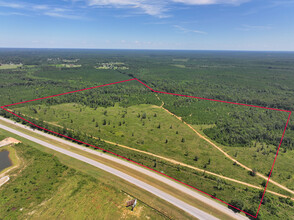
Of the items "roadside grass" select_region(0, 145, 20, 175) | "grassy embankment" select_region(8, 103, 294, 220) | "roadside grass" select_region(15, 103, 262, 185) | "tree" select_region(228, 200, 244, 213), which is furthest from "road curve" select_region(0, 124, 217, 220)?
"roadside grass" select_region(15, 103, 262, 185)

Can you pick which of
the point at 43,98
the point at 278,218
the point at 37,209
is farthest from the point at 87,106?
the point at 278,218

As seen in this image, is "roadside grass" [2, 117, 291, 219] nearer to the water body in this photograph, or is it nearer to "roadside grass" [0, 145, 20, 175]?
"roadside grass" [0, 145, 20, 175]

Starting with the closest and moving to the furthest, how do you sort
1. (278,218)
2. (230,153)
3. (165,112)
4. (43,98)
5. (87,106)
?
(278,218) < (230,153) < (165,112) < (87,106) < (43,98)

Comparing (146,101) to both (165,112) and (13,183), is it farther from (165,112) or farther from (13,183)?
(13,183)

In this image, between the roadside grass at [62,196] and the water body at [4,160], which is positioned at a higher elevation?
the water body at [4,160]

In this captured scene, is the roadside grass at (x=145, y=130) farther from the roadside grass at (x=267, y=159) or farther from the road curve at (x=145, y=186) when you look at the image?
the road curve at (x=145, y=186)

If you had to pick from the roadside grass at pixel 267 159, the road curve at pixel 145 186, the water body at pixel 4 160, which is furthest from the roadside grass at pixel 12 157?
the roadside grass at pixel 267 159
